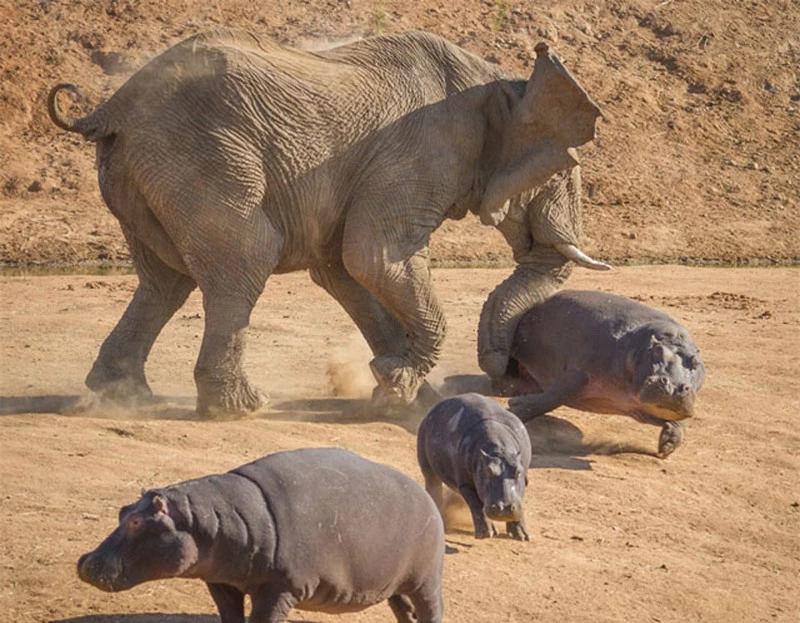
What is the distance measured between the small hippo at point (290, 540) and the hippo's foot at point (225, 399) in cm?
371

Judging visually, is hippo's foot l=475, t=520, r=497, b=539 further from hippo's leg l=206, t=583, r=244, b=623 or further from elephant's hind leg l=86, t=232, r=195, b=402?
elephant's hind leg l=86, t=232, r=195, b=402

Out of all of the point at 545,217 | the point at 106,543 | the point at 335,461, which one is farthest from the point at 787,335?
the point at 106,543

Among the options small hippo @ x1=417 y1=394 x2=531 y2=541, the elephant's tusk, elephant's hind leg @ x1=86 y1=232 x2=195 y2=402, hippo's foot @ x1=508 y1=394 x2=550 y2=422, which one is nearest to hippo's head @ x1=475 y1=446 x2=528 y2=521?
small hippo @ x1=417 y1=394 x2=531 y2=541

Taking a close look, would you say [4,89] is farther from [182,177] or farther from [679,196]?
[182,177]

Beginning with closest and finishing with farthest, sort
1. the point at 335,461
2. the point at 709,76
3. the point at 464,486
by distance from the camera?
the point at 335,461
the point at 464,486
the point at 709,76

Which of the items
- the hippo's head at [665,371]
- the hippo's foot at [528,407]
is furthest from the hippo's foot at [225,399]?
the hippo's head at [665,371]

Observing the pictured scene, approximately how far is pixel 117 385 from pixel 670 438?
334cm

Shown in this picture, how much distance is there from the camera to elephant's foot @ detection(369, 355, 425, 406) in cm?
1051

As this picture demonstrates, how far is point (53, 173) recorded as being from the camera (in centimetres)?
1914

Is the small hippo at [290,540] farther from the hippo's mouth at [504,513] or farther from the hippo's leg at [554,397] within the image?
the hippo's leg at [554,397]

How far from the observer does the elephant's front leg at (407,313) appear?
10.3 m

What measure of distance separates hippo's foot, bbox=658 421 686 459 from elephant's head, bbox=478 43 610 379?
5.21ft

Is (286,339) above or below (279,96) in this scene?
below

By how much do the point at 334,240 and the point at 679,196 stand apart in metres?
11.4
